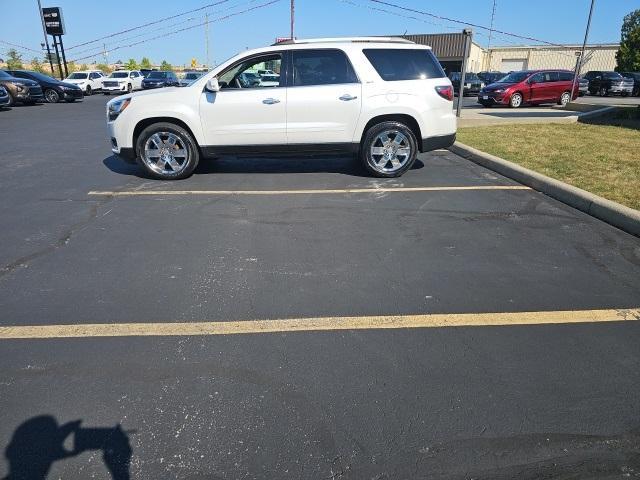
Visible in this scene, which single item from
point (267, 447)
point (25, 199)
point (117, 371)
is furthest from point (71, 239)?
point (267, 447)

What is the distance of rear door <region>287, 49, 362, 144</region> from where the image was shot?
6.71 meters

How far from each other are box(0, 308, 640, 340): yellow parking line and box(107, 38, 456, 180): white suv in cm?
429

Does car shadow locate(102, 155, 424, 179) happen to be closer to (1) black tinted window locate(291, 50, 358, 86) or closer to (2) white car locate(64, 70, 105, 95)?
(1) black tinted window locate(291, 50, 358, 86)

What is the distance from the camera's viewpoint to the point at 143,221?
17.0ft

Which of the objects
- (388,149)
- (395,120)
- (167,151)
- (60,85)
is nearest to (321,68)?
(395,120)

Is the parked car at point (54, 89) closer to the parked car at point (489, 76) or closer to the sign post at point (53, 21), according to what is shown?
the sign post at point (53, 21)

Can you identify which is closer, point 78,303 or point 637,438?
point 637,438

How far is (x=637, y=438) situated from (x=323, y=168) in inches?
251

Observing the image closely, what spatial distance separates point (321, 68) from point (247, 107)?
1.28m

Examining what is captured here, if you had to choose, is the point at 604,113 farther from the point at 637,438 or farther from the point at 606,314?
the point at 637,438

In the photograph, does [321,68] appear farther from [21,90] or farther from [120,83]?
[120,83]

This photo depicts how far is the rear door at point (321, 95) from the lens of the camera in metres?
6.71

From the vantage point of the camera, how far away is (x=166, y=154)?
700 cm

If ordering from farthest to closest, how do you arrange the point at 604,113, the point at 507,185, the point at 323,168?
the point at 604,113, the point at 323,168, the point at 507,185
